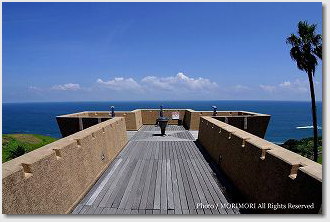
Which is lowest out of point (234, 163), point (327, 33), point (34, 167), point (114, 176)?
point (114, 176)

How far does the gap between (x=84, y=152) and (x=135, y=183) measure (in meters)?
1.57

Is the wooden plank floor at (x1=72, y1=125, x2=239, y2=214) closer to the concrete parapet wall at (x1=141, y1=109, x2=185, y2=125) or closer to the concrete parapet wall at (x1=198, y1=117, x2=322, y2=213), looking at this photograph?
the concrete parapet wall at (x1=198, y1=117, x2=322, y2=213)

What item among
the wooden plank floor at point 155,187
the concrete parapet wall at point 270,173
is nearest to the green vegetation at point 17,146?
the wooden plank floor at point 155,187

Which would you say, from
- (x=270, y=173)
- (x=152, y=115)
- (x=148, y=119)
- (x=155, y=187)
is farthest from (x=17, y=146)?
(x=270, y=173)

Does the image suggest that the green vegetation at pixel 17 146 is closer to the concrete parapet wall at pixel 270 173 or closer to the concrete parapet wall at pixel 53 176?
the concrete parapet wall at pixel 53 176

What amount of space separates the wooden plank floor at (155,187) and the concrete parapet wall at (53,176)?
1.19ft

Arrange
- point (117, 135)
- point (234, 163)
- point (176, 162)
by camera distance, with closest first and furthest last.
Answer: point (234, 163), point (176, 162), point (117, 135)

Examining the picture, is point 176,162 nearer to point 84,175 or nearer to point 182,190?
point 182,190

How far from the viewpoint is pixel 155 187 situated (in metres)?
7.88

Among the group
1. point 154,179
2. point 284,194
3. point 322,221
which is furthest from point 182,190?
point 322,221

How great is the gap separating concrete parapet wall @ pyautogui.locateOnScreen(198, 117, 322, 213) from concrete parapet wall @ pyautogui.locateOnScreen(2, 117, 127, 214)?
12.4 ft

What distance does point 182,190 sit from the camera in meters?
7.62

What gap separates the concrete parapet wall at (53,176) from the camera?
15.1 feet

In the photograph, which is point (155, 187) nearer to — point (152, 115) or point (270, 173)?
point (270, 173)
